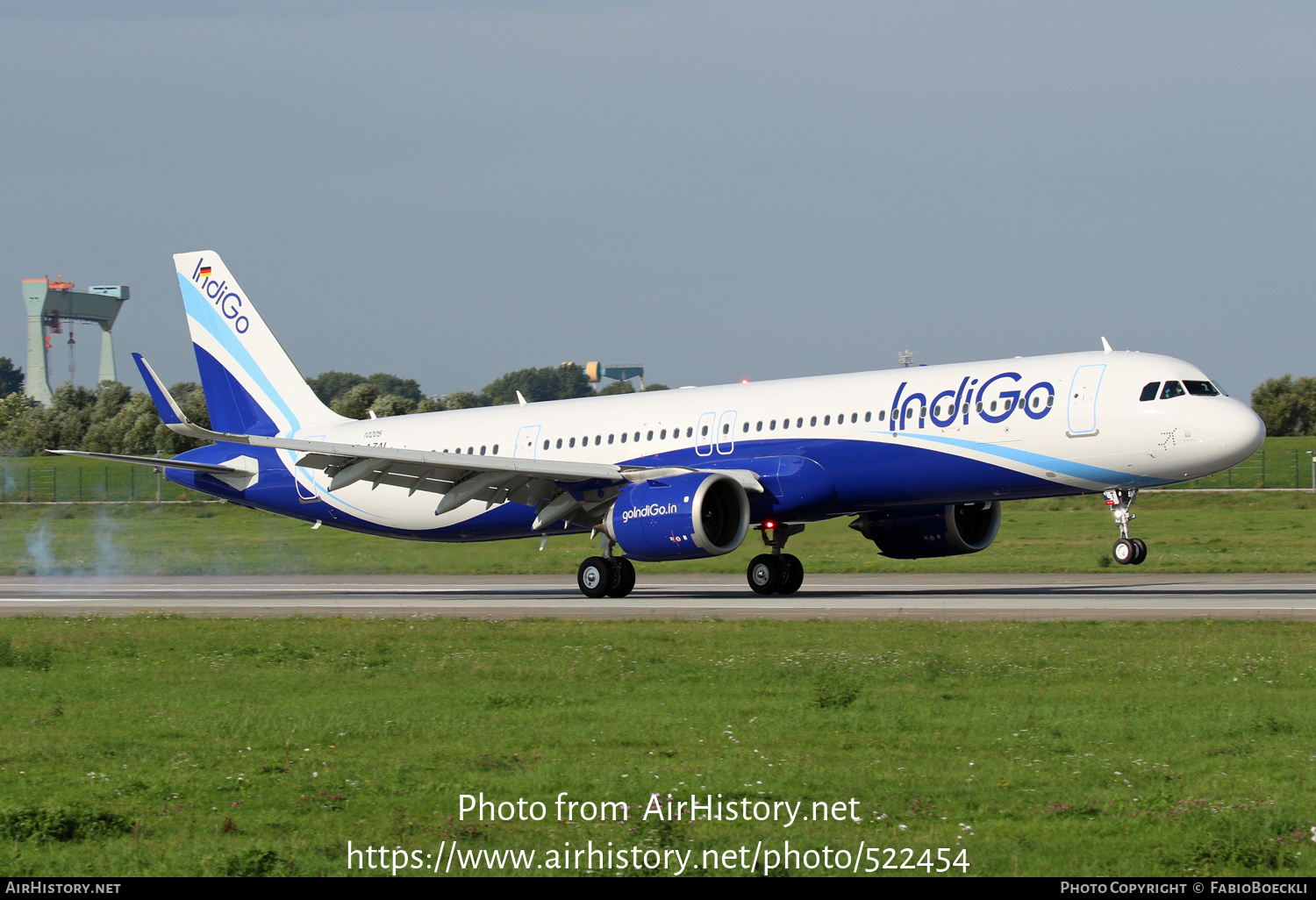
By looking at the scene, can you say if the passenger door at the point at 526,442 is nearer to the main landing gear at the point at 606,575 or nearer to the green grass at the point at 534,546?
the green grass at the point at 534,546

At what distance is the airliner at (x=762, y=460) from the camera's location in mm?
24844

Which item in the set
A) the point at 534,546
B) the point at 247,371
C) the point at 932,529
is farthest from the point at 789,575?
the point at 247,371

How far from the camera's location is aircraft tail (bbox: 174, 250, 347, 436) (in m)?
36.2

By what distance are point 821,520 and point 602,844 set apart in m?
21.3

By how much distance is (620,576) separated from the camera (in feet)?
95.4

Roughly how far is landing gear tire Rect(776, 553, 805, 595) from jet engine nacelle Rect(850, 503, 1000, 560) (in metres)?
2.17

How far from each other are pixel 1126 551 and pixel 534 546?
49.8 ft

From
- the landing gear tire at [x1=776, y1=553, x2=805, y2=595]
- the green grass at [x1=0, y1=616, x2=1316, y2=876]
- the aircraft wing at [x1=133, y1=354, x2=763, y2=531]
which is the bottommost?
the landing gear tire at [x1=776, y1=553, x2=805, y2=595]

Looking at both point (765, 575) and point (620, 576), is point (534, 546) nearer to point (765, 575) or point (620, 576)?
point (620, 576)

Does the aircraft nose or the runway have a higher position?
the aircraft nose

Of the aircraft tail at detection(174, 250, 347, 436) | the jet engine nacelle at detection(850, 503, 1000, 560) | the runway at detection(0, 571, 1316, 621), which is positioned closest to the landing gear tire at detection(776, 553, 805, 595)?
the runway at detection(0, 571, 1316, 621)

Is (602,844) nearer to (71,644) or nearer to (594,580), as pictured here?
(71,644)

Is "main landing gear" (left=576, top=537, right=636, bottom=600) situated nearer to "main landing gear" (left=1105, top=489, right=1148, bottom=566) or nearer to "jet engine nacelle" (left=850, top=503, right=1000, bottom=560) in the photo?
"jet engine nacelle" (left=850, top=503, right=1000, bottom=560)

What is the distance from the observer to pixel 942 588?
30000 millimetres
